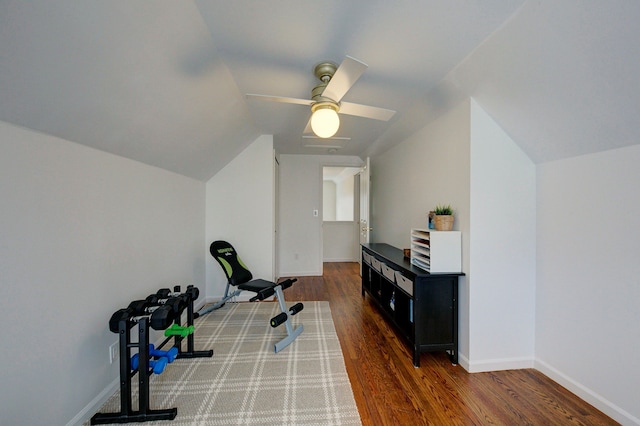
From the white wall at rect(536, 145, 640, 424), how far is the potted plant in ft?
2.12

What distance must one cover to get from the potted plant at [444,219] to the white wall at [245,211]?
224 centimetres

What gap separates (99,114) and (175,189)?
1.37 metres

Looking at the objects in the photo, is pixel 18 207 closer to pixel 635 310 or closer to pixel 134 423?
pixel 134 423

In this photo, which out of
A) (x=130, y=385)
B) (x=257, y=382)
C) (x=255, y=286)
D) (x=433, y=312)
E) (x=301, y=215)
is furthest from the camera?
(x=301, y=215)

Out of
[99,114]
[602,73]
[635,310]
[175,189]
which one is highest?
[602,73]

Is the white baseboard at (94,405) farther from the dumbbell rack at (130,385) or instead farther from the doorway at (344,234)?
the doorway at (344,234)

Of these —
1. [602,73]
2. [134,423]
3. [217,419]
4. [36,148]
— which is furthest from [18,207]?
[602,73]

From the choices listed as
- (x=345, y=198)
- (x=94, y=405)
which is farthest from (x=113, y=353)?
(x=345, y=198)

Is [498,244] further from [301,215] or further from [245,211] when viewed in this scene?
[301,215]

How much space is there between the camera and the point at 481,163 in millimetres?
2027

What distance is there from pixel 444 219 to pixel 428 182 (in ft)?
2.14

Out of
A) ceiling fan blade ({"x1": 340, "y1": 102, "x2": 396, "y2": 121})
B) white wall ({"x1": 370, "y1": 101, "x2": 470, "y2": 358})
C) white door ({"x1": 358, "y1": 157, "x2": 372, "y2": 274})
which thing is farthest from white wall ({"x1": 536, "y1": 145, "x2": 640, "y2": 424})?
white door ({"x1": 358, "y1": 157, "x2": 372, "y2": 274})

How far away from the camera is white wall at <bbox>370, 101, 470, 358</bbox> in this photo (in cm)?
210

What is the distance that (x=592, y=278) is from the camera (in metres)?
1.67
